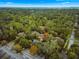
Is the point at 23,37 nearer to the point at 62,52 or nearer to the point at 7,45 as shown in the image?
the point at 7,45

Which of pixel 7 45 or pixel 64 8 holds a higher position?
pixel 64 8

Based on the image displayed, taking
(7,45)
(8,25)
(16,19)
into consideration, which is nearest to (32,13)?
(16,19)

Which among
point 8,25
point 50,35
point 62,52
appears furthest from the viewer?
point 8,25

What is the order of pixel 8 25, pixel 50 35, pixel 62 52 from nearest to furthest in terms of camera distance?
pixel 62 52 < pixel 50 35 < pixel 8 25

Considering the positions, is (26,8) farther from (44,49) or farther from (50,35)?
(44,49)

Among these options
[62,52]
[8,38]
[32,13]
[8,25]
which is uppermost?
[32,13]

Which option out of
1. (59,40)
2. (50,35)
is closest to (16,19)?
(50,35)

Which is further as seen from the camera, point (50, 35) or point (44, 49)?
point (50, 35)
